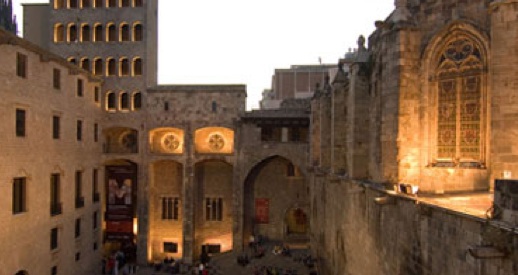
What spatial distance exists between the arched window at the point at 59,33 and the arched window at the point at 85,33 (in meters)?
1.38

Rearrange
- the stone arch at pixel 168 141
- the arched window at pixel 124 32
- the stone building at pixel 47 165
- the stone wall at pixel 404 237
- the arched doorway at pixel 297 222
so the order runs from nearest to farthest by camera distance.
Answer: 1. the stone wall at pixel 404 237
2. the stone building at pixel 47 165
3. the arched window at pixel 124 32
4. the stone arch at pixel 168 141
5. the arched doorway at pixel 297 222

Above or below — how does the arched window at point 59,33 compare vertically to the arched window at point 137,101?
above

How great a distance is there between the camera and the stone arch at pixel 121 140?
2989cm

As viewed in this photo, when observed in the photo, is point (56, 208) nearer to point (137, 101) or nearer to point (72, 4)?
point (137, 101)

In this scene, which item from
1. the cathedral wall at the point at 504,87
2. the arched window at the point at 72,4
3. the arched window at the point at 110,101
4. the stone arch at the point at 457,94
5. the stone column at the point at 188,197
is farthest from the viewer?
the arched window at the point at 72,4

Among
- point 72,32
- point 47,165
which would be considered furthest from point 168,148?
point 72,32

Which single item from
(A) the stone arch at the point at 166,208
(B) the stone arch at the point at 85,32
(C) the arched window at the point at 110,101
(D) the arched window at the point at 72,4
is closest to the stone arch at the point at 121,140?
(C) the arched window at the point at 110,101

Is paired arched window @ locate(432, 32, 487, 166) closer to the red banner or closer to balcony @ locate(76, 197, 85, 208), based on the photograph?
the red banner

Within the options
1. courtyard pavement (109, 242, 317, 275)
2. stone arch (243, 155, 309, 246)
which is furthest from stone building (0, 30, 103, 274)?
stone arch (243, 155, 309, 246)

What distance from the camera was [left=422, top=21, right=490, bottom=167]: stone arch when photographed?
34.2ft

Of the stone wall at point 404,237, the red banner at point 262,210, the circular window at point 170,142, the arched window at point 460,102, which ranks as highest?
the arched window at point 460,102

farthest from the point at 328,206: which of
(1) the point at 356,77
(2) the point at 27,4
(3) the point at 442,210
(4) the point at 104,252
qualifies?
(2) the point at 27,4

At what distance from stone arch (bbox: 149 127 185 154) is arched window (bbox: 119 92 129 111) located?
106 inches

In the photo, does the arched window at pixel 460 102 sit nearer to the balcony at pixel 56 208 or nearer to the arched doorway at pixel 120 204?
the balcony at pixel 56 208
